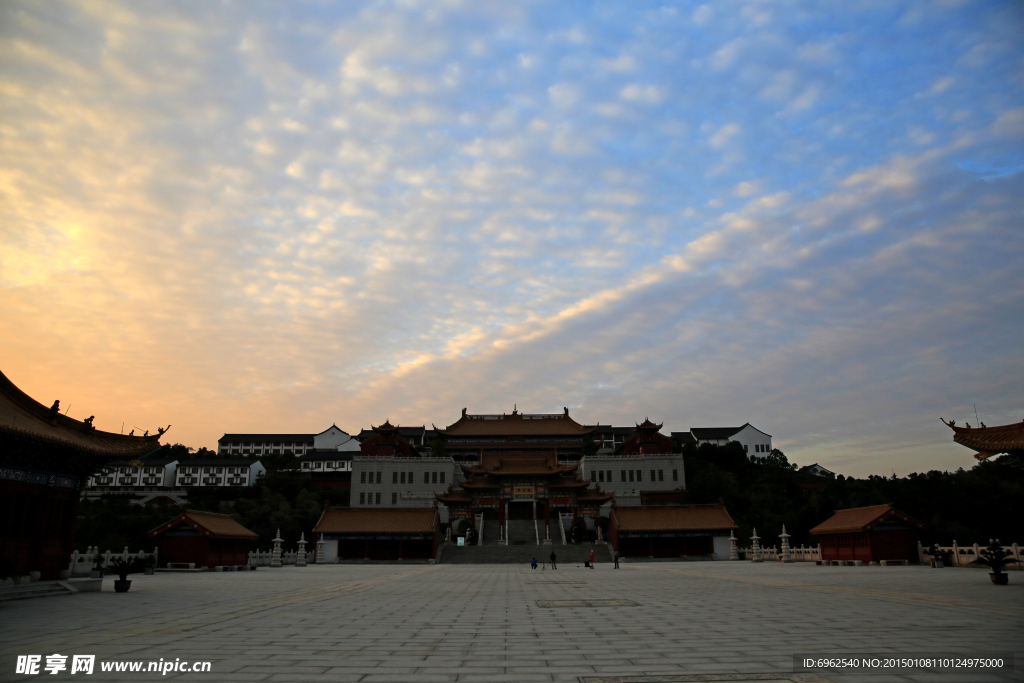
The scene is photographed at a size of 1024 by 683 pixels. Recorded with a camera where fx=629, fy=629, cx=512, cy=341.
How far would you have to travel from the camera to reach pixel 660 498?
218ft

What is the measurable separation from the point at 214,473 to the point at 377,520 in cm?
5058

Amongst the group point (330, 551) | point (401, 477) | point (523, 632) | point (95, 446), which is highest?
point (401, 477)

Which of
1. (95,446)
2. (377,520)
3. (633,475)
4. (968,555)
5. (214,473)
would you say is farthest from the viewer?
(214,473)

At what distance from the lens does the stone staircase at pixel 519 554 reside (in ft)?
153

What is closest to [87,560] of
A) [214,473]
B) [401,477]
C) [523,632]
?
[523,632]

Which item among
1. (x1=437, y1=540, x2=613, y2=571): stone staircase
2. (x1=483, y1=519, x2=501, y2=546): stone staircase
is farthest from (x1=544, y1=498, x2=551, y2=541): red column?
(x1=437, y1=540, x2=613, y2=571): stone staircase

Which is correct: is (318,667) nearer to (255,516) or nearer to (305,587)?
(305,587)

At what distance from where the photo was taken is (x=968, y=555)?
3186 cm

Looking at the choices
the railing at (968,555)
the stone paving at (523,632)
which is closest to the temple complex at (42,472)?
the stone paving at (523,632)

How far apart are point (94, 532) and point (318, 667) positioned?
Answer: 56343mm

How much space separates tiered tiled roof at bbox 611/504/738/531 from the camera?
1912 inches

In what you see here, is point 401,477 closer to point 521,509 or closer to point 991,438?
point 521,509

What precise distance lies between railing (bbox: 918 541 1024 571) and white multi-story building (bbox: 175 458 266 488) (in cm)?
8166

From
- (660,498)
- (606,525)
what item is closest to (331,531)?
(606,525)
